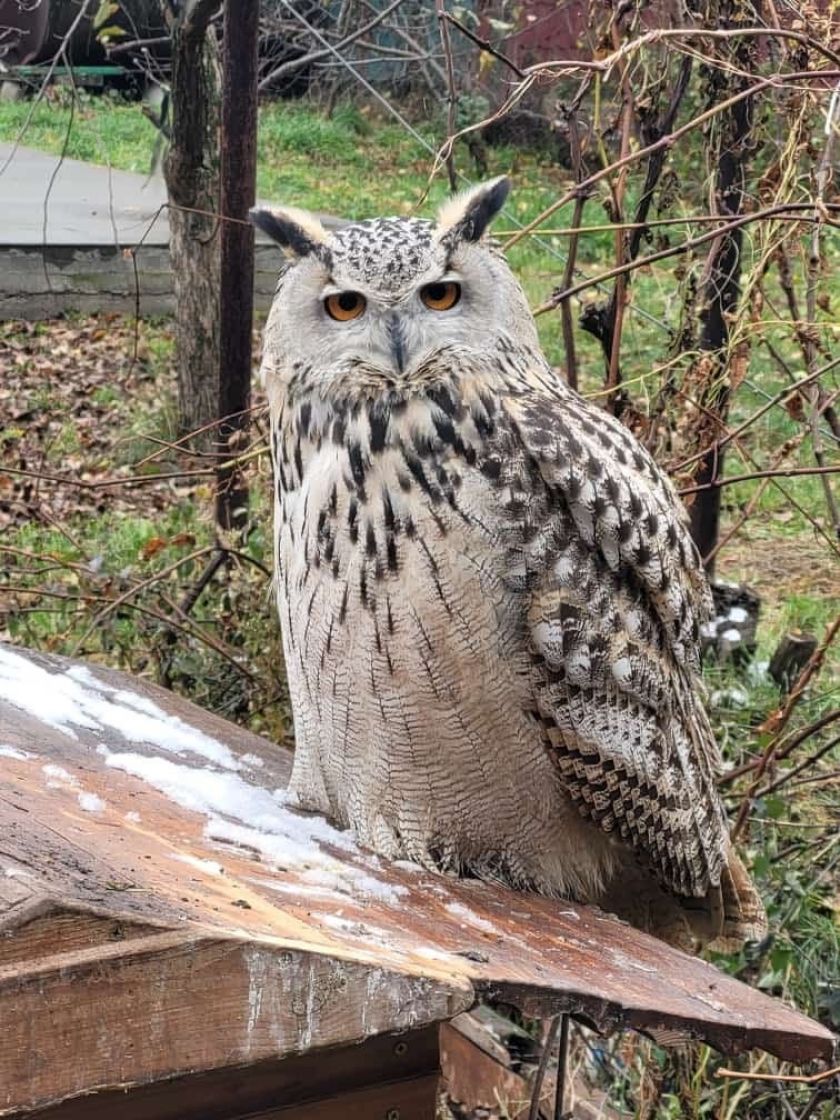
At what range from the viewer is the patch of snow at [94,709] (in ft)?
8.05

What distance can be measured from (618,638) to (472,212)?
0.75 m

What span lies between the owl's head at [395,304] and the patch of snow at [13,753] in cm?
75

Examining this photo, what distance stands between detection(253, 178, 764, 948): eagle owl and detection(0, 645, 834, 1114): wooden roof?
6.0 inches

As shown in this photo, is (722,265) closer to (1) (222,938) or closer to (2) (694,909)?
(2) (694,909)

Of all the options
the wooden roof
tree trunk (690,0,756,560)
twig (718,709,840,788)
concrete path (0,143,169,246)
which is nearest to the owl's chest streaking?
the wooden roof

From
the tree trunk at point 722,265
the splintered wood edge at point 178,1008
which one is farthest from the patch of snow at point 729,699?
the splintered wood edge at point 178,1008

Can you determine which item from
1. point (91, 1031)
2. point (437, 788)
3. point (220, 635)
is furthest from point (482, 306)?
point (220, 635)

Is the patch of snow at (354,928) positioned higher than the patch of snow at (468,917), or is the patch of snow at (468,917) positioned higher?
the patch of snow at (354,928)

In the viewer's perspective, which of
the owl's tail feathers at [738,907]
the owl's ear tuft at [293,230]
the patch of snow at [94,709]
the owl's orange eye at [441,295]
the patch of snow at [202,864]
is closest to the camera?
the patch of snow at [202,864]

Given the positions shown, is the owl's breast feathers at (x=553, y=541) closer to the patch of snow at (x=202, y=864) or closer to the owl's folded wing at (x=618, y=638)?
the owl's folded wing at (x=618, y=638)

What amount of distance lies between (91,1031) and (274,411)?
140 cm

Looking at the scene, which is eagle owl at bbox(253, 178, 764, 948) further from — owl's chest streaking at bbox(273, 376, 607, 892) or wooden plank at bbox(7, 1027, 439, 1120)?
wooden plank at bbox(7, 1027, 439, 1120)

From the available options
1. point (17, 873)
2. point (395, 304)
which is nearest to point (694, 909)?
point (395, 304)

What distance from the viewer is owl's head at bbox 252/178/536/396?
2.21m
